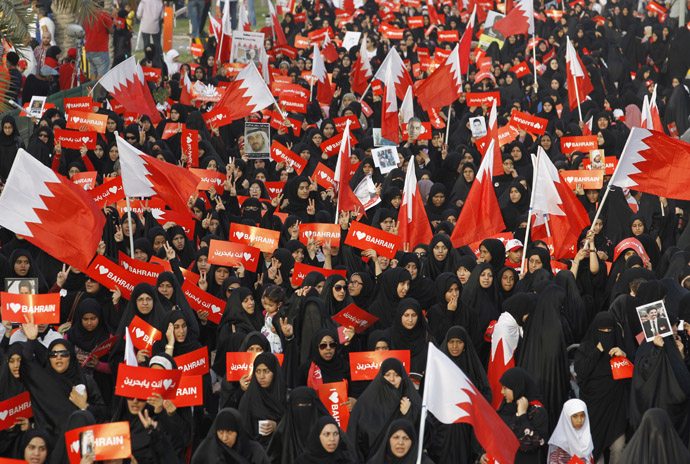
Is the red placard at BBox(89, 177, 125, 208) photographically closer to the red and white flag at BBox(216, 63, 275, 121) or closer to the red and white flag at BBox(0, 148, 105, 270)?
the red and white flag at BBox(0, 148, 105, 270)

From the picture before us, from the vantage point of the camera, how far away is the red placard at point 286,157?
12141 millimetres

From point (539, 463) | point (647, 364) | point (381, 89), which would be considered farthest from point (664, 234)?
point (381, 89)

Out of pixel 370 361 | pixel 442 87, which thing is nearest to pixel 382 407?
pixel 370 361

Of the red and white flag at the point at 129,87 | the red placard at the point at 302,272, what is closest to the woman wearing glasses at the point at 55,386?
the red placard at the point at 302,272

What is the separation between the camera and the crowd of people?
6496mm

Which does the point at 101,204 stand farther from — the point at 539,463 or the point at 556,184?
the point at 539,463

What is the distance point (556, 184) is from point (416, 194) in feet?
4.13

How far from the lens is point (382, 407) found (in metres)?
6.67

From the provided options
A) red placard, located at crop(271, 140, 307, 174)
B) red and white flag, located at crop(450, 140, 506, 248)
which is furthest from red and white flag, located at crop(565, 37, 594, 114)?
red and white flag, located at crop(450, 140, 506, 248)

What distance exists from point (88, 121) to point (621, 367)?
6.73 metres

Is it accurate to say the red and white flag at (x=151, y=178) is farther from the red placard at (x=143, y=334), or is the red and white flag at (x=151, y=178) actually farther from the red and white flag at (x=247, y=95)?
the red and white flag at (x=247, y=95)

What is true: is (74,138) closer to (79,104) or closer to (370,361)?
(79,104)

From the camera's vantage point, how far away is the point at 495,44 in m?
20.0

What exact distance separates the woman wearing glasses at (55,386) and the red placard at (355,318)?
173 cm
